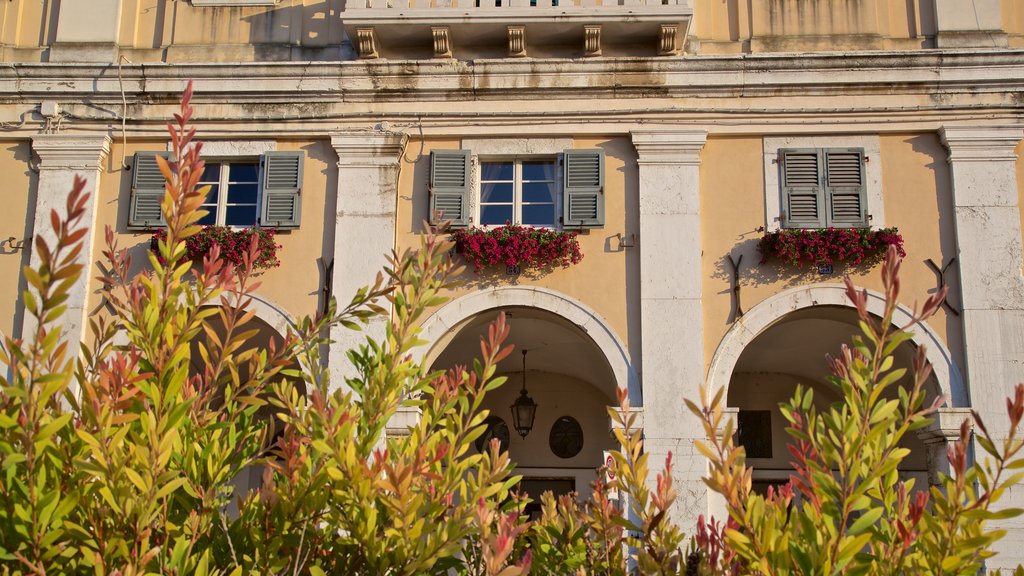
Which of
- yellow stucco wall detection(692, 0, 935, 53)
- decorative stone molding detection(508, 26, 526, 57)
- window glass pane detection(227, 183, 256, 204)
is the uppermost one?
yellow stucco wall detection(692, 0, 935, 53)

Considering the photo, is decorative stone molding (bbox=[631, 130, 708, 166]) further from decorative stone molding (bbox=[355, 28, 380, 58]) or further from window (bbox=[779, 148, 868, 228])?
decorative stone molding (bbox=[355, 28, 380, 58])

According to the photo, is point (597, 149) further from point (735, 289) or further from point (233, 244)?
point (233, 244)

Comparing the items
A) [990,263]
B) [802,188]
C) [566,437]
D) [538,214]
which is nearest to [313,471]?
[538,214]

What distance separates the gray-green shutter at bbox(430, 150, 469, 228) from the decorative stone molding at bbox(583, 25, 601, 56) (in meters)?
1.83

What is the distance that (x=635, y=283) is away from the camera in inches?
424

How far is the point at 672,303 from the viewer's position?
1063 centimetres

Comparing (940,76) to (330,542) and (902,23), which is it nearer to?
(902,23)

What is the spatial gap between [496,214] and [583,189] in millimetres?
1057

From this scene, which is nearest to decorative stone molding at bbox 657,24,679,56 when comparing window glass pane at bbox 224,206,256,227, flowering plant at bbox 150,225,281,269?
flowering plant at bbox 150,225,281,269

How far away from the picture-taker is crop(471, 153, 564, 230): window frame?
11.1 meters

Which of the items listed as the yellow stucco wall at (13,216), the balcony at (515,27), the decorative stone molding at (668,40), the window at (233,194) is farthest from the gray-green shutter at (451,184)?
the yellow stucco wall at (13,216)

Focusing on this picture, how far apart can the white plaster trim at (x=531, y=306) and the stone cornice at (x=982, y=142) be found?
4271 mm

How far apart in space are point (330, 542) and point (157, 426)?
91 centimetres

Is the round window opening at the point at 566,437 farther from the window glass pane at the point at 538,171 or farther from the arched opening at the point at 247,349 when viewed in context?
the window glass pane at the point at 538,171
